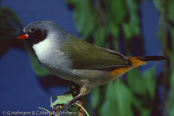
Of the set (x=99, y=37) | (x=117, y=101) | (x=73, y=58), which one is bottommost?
(x=117, y=101)

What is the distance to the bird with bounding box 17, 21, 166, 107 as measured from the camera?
1.62 ft

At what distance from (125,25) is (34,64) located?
377 mm

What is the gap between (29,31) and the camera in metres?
0.48

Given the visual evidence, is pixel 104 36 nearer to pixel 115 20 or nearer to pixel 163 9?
Result: pixel 115 20

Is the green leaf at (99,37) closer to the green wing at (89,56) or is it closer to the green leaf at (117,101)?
the green leaf at (117,101)

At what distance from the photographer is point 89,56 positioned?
580 mm

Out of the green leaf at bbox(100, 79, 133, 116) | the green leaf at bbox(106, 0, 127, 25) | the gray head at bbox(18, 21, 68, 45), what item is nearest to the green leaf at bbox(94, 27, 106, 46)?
the green leaf at bbox(106, 0, 127, 25)

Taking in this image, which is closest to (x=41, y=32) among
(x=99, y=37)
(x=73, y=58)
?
(x=73, y=58)

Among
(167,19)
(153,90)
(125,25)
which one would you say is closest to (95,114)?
(153,90)

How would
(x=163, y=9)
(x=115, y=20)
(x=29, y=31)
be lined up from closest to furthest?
1. (x=29, y=31)
2. (x=115, y=20)
3. (x=163, y=9)

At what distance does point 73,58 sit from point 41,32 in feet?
0.31

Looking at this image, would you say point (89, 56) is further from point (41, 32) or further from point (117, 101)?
point (117, 101)

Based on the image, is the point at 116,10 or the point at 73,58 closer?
the point at 73,58

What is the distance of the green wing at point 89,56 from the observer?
1.81 ft
